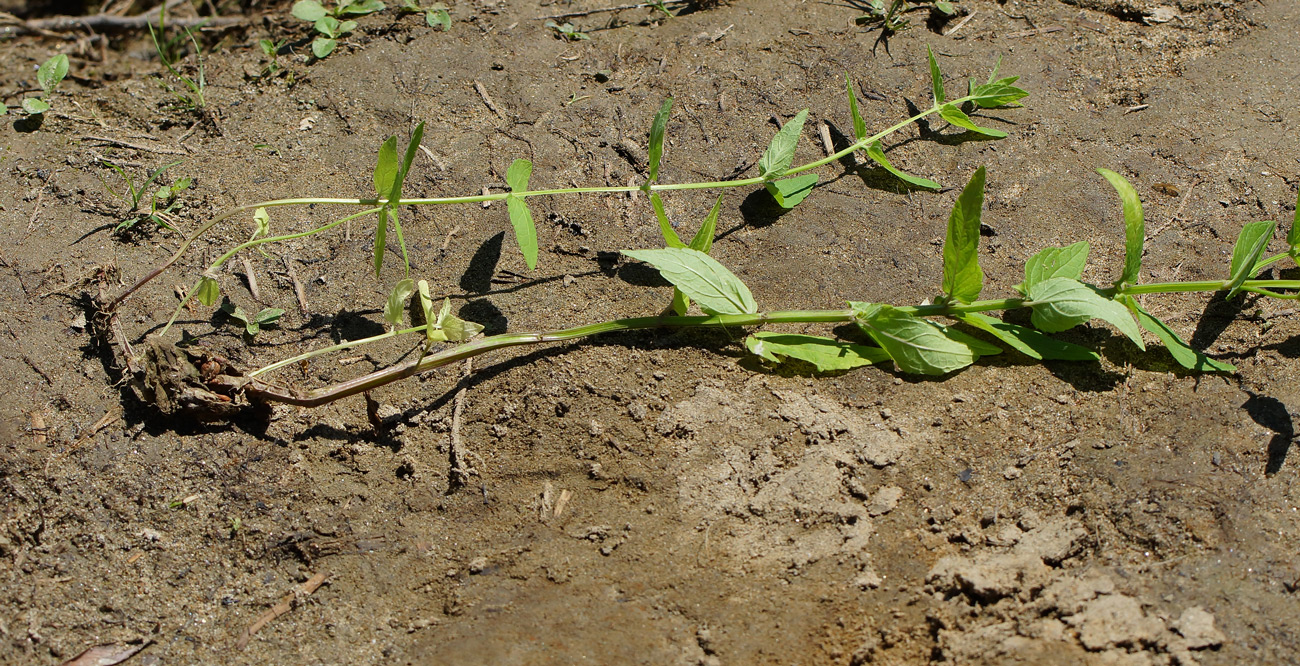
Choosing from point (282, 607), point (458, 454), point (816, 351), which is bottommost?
point (282, 607)

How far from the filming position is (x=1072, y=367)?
7.04 ft

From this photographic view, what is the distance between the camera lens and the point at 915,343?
206cm

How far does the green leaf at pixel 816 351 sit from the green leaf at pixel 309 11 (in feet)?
7.27

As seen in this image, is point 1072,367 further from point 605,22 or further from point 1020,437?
point 605,22

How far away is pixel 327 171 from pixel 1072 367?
229cm

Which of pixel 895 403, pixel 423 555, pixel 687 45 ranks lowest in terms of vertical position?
pixel 423 555

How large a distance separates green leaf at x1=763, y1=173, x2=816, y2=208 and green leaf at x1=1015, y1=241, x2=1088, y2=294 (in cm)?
68

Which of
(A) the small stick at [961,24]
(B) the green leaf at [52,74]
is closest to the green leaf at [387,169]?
(B) the green leaf at [52,74]

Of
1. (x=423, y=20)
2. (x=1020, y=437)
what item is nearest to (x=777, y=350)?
(x=1020, y=437)

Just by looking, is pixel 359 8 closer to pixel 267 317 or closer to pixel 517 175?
pixel 517 175

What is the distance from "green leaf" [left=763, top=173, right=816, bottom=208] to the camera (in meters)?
2.49

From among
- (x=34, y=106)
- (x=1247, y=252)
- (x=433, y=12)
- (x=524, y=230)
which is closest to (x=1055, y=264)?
(x=1247, y=252)

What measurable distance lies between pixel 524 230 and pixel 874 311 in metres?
0.95

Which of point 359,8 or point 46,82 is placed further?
point 359,8
